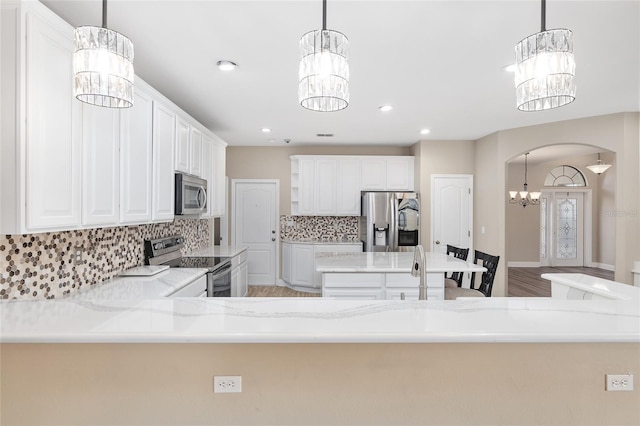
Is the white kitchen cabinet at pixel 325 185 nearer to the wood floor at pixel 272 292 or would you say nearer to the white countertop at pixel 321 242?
the white countertop at pixel 321 242

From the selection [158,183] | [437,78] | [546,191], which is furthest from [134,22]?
[546,191]

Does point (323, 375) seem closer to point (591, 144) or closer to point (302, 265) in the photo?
point (302, 265)

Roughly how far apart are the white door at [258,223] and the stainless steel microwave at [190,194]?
205 cm

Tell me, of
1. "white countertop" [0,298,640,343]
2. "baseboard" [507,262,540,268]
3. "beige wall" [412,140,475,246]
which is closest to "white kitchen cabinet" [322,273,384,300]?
"white countertop" [0,298,640,343]

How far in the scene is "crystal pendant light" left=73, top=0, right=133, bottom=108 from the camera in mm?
1251

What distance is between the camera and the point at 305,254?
5.56 metres

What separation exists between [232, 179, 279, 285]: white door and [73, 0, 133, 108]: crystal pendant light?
4.65 m

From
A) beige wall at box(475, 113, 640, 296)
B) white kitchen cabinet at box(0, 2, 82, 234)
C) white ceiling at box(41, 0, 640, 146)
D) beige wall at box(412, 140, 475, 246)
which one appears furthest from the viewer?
beige wall at box(412, 140, 475, 246)

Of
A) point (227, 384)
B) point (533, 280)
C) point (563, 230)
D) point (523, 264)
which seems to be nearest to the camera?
point (227, 384)

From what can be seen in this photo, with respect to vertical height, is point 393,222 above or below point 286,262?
above

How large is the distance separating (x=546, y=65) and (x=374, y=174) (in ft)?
14.5

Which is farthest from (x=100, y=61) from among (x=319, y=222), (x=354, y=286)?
(x=319, y=222)

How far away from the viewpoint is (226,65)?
8.52ft

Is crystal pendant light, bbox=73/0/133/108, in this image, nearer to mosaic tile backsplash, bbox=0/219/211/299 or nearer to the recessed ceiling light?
mosaic tile backsplash, bbox=0/219/211/299
